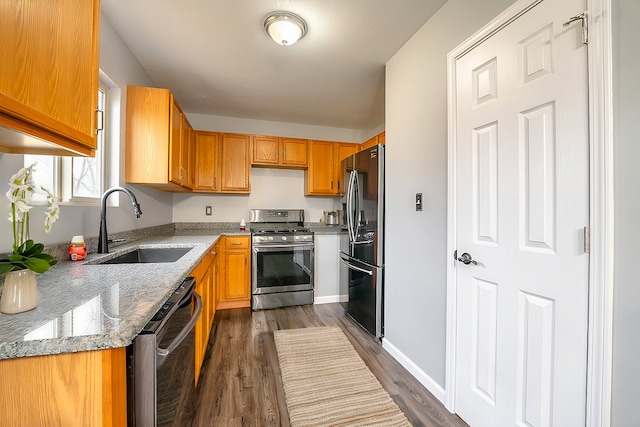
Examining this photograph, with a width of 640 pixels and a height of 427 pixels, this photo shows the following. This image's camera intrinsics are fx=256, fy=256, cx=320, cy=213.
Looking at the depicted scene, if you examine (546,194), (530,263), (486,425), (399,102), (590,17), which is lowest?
(486,425)

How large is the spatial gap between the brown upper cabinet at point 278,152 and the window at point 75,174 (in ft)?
5.84

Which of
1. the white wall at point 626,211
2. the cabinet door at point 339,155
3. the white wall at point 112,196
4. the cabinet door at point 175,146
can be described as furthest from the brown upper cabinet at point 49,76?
the cabinet door at point 339,155

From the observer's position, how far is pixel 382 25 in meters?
1.83

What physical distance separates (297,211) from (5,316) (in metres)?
3.20

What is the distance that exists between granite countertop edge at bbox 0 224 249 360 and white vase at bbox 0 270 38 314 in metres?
0.02

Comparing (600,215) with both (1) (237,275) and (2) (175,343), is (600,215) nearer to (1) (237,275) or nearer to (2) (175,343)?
(2) (175,343)

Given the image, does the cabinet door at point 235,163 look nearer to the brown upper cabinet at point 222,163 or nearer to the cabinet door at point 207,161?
the brown upper cabinet at point 222,163

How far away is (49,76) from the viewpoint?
831 millimetres

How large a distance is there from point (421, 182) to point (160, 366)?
1739 millimetres

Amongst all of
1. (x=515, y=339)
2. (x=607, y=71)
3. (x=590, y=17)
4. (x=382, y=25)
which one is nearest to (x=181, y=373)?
(x=515, y=339)

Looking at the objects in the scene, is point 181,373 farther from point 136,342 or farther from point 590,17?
point 590,17

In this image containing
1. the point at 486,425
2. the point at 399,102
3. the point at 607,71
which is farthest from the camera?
the point at 399,102

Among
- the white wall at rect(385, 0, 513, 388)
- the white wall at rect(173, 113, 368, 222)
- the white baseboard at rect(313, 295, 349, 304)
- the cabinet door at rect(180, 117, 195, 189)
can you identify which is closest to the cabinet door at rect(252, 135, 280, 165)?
the white wall at rect(173, 113, 368, 222)

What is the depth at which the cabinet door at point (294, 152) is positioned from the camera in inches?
144
